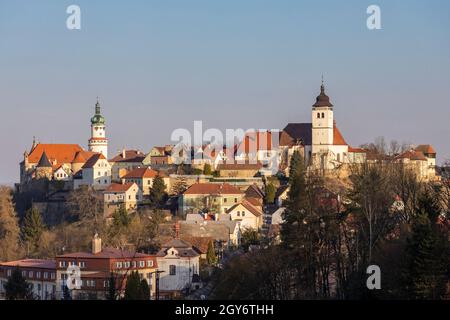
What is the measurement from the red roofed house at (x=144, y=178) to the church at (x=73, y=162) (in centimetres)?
264

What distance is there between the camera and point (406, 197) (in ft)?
128

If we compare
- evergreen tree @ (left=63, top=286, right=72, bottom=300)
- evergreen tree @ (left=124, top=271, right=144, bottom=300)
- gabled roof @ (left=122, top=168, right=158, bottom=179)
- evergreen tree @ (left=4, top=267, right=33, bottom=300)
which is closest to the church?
gabled roof @ (left=122, top=168, right=158, bottom=179)

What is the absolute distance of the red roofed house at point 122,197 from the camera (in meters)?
64.2

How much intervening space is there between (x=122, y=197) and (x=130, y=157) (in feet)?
51.3

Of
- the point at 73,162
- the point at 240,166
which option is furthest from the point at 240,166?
the point at 73,162

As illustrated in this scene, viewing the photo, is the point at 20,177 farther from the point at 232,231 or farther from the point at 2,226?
the point at 232,231

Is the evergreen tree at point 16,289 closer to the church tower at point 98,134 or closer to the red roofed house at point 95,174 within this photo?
the red roofed house at point 95,174

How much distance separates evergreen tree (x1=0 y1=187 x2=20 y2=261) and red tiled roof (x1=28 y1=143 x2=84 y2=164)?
26.3 feet

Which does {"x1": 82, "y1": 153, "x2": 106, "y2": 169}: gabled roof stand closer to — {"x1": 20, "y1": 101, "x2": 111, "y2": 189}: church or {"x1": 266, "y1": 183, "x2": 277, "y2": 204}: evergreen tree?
{"x1": 20, "y1": 101, "x2": 111, "y2": 189}: church

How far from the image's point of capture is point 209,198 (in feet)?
Result: 206

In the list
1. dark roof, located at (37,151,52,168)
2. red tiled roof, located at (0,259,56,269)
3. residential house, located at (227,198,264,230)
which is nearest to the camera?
red tiled roof, located at (0,259,56,269)

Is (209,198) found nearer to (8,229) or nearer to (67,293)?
(8,229)

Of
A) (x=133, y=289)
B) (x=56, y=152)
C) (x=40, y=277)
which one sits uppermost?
Answer: (x=56, y=152)

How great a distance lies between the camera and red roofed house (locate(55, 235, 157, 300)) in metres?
37.8
